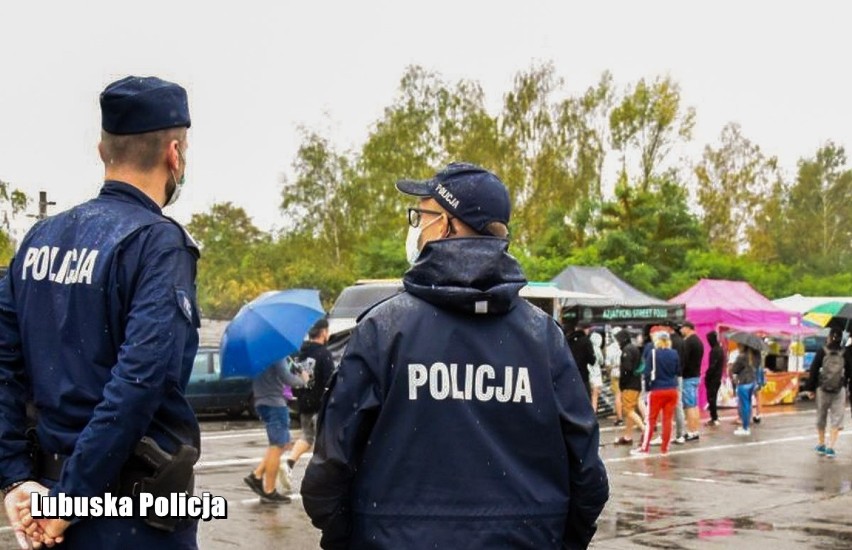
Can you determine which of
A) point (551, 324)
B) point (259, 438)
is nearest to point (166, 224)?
point (551, 324)

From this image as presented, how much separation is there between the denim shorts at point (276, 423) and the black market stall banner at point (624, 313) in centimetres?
1206

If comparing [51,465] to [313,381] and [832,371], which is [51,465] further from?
[832,371]

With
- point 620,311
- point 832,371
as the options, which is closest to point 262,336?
point 832,371

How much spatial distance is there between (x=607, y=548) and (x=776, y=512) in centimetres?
288

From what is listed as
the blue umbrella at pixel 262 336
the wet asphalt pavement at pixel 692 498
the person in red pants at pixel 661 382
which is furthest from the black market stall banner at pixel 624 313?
the blue umbrella at pixel 262 336

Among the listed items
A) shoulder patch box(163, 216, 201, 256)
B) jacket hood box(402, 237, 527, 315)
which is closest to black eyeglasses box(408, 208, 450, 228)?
jacket hood box(402, 237, 527, 315)

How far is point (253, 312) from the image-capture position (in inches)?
414

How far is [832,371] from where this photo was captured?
52.3ft

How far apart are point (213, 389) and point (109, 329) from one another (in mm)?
18689

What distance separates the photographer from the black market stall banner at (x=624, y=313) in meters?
22.4

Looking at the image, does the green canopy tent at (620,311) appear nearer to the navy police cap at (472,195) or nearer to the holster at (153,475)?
the navy police cap at (472,195)

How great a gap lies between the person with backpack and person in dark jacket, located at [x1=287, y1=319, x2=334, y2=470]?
7.76 meters

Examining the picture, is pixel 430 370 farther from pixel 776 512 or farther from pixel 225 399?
pixel 225 399

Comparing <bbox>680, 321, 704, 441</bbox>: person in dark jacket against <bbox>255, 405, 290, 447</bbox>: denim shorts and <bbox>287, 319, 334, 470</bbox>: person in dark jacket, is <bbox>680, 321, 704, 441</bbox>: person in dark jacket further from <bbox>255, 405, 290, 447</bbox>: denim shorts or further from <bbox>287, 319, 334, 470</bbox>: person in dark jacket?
<bbox>255, 405, 290, 447</bbox>: denim shorts
